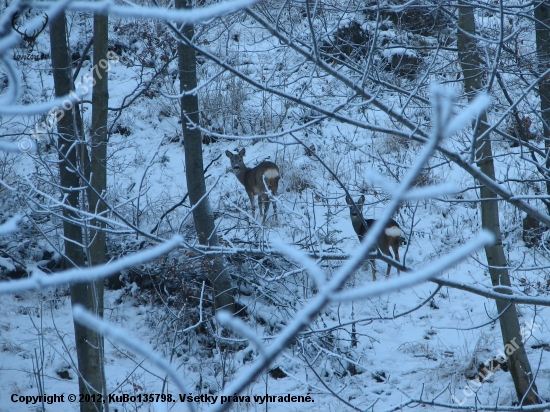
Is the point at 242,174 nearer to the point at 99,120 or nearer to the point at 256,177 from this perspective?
the point at 256,177

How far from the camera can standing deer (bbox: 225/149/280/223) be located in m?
10.3

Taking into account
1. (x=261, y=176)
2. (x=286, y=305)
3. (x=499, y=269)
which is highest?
(x=261, y=176)

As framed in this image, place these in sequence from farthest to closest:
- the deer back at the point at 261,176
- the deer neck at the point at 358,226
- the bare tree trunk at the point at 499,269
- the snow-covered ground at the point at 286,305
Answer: the deer back at the point at 261,176 < the deer neck at the point at 358,226 < the snow-covered ground at the point at 286,305 < the bare tree trunk at the point at 499,269

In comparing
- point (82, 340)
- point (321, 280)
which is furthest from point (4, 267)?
point (321, 280)

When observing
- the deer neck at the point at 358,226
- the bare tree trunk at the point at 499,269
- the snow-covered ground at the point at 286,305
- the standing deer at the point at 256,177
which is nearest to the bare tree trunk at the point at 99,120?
the snow-covered ground at the point at 286,305

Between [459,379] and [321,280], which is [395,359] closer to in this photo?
[459,379]

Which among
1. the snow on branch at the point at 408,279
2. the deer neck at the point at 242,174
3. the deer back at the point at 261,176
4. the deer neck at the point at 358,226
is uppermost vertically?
the deer neck at the point at 242,174

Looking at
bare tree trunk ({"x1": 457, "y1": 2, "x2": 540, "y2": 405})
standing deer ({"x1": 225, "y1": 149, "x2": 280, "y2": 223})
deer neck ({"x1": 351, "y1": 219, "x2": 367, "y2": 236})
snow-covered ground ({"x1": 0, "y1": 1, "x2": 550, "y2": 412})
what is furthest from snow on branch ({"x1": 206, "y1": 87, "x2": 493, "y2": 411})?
standing deer ({"x1": 225, "y1": 149, "x2": 280, "y2": 223})

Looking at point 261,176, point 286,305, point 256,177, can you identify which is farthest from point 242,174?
point 286,305

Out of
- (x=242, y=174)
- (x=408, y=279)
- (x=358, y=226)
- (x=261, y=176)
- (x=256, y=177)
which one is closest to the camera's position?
(x=408, y=279)

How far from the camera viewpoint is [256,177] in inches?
417

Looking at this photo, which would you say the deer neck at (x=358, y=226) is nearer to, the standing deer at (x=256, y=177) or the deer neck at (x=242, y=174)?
the standing deer at (x=256, y=177)

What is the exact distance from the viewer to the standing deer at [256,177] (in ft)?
33.7

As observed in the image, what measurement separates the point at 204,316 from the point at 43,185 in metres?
3.85
